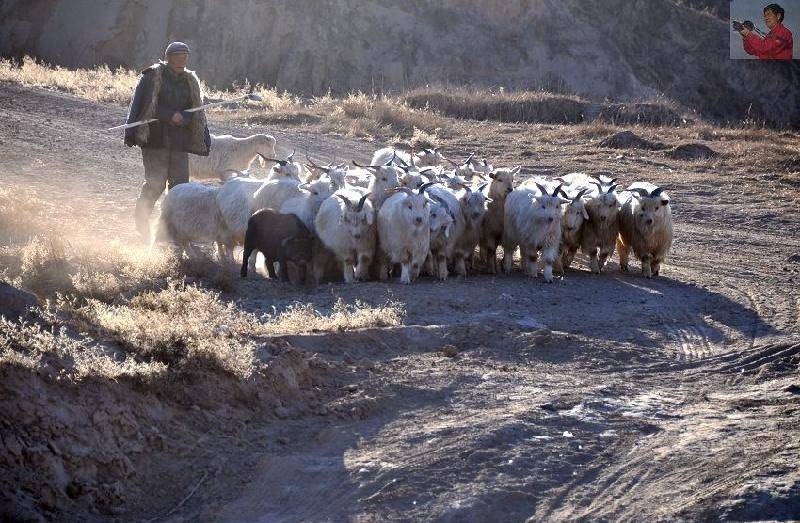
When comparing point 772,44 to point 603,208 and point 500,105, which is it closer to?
point 500,105

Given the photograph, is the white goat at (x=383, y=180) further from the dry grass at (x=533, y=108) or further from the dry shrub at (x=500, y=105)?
the dry grass at (x=533, y=108)

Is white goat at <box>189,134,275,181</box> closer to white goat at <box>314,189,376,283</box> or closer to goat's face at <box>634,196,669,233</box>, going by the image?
white goat at <box>314,189,376,283</box>

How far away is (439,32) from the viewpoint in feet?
131

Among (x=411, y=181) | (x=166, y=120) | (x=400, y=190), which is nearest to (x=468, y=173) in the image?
(x=411, y=181)

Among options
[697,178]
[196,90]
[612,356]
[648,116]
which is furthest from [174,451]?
[648,116]

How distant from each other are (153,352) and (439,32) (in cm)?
3349

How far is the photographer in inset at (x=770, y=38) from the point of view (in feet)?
120

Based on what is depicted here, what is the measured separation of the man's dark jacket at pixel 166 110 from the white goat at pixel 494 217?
351cm

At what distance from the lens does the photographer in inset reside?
36438 mm

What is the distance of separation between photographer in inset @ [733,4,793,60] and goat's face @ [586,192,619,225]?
83.4 ft

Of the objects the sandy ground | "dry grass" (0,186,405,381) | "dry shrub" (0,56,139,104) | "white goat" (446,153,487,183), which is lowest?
the sandy ground

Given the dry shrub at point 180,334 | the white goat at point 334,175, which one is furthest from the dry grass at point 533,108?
the dry shrub at point 180,334

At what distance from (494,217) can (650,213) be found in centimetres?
185

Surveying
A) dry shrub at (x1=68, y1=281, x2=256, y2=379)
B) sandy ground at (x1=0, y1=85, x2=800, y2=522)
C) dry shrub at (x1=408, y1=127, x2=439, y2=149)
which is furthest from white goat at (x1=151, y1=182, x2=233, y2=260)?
dry shrub at (x1=408, y1=127, x2=439, y2=149)
